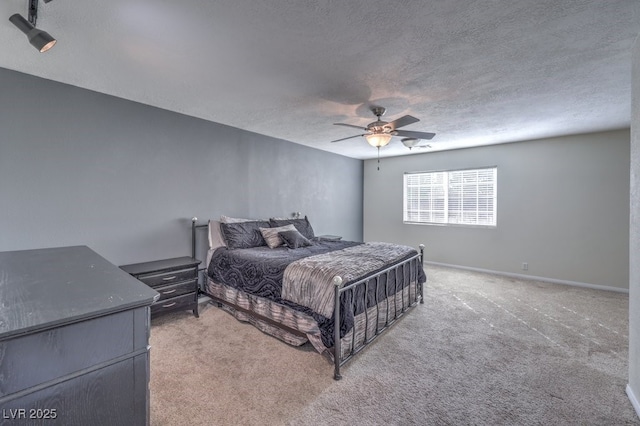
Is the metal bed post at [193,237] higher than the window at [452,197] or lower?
lower

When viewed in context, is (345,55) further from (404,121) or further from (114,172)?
(114,172)

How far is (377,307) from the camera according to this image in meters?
2.79

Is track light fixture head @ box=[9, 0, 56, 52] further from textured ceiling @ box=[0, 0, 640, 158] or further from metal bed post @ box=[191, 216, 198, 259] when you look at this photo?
metal bed post @ box=[191, 216, 198, 259]

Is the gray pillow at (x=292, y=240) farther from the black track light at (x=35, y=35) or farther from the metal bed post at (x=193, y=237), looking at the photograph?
the black track light at (x=35, y=35)

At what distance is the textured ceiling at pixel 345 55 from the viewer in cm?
166

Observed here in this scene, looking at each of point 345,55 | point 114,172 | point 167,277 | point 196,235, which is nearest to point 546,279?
point 345,55

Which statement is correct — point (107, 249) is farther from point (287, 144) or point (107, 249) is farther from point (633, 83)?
point (633, 83)

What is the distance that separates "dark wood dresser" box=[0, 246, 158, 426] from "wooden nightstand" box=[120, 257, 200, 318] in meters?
1.86

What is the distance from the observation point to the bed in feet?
7.81

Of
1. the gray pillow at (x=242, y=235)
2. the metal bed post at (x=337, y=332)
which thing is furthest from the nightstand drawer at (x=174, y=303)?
the metal bed post at (x=337, y=332)

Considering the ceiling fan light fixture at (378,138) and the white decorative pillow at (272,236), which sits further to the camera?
the white decorative pillow at (272,236)

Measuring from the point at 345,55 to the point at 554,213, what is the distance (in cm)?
469

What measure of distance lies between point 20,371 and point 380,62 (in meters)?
2.59

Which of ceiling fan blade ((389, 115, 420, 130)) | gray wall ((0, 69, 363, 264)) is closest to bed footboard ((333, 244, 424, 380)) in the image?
ceiling fan blade ((389, 115, 420, 130))
